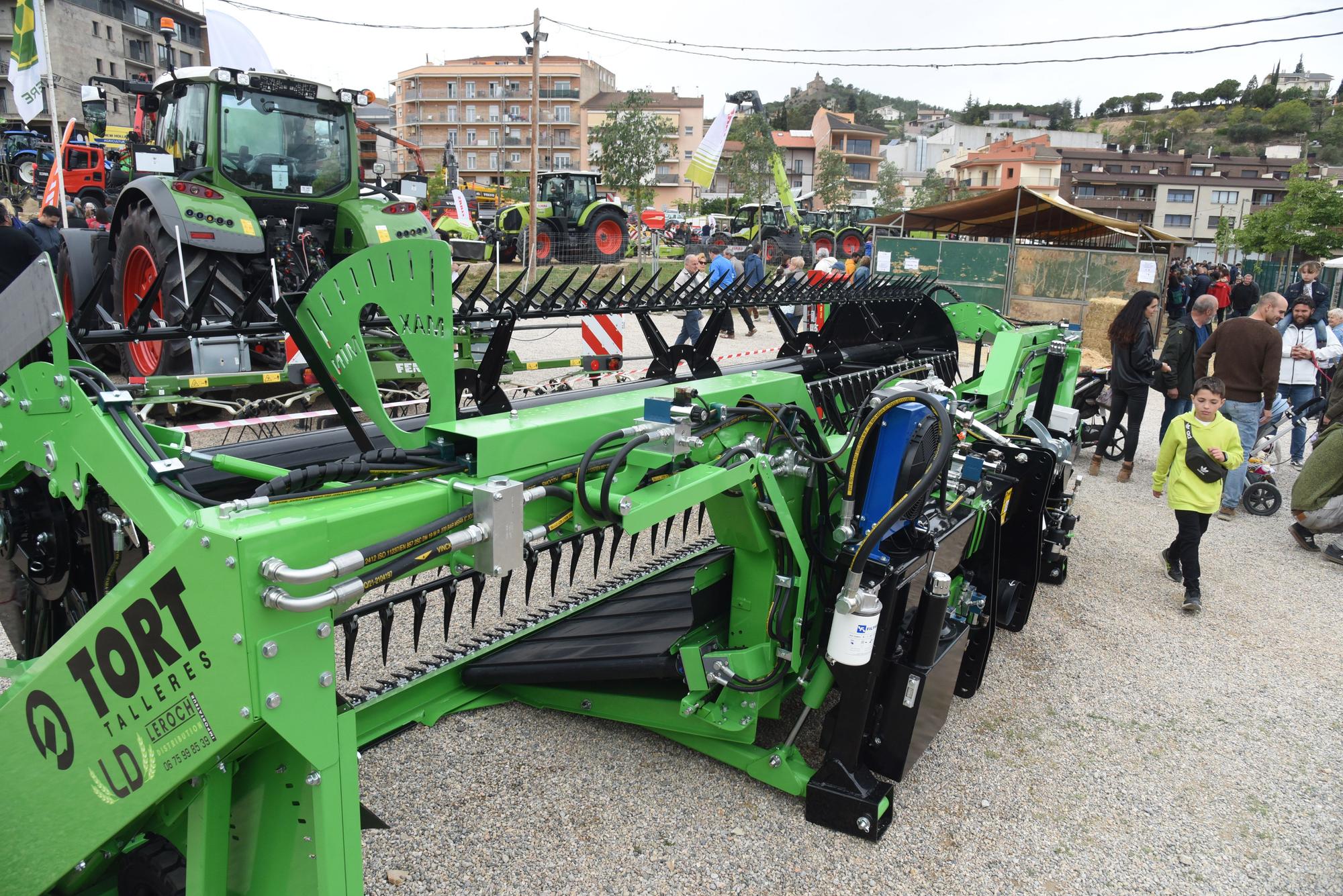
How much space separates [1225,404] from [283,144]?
795cm

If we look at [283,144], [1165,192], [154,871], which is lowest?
[154,871]

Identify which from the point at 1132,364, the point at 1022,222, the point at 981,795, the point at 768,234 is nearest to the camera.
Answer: the point at 981,795

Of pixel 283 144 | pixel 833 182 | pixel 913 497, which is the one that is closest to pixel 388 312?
pixel 913 497

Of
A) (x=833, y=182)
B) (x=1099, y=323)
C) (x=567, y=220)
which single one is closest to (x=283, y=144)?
(x=1099, y=323)

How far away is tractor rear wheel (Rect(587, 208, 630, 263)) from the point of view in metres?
20.9

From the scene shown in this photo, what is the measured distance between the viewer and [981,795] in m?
3.27

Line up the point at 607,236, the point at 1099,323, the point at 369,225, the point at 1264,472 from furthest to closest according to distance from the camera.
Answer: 1. the point at 607,236
2. the point at 1099,323
3. the point at 369,225
4. the point at 1264,472

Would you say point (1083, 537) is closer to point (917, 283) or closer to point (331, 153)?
point (917, 283)

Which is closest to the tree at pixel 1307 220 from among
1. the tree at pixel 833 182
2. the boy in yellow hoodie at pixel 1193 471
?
the tree at pixel 833 182

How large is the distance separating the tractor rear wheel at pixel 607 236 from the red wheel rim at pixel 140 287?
14462mm

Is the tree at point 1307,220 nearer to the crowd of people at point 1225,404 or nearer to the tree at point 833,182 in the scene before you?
the tree at point 833,182

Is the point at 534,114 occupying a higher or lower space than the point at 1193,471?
higher

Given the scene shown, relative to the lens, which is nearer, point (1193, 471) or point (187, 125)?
point (1193, 471)

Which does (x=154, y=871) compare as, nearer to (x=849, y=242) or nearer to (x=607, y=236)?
(x=607, y=236)
